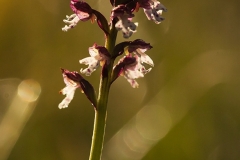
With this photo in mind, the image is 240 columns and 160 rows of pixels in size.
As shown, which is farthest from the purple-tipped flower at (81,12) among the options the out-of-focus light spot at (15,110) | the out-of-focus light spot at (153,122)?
the out-of-focus light spot at (153,122)

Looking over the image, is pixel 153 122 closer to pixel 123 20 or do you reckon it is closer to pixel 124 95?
pixel 124 95

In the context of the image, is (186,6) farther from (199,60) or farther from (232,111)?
(232,111)

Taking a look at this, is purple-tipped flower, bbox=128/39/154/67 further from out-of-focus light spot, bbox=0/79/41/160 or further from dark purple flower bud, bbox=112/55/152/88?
out-of-focus light spot, bbox=0/79/41/160

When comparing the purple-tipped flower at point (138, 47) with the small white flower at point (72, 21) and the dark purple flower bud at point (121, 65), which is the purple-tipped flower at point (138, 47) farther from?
the small white flower at point (72, 21)

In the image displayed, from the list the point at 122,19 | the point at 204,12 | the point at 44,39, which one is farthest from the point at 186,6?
the point at 122,19

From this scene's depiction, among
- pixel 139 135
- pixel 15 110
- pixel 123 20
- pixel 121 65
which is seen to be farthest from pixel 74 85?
pixel 139 135

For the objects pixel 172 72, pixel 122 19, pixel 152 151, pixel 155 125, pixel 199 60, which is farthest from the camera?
pixel 199 60
